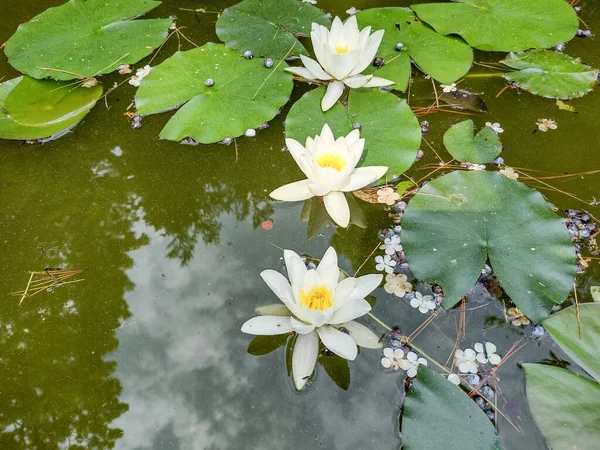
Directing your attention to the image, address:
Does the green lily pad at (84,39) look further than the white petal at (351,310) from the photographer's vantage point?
Yes

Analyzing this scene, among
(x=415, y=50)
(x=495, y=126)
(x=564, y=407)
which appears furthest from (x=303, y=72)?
(x=564, y=407)

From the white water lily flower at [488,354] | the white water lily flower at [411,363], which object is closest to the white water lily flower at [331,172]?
the white water lily flower at [411,363]

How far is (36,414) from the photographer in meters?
1.76

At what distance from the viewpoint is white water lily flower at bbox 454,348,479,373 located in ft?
5.77

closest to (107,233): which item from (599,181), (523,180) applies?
(523,180)

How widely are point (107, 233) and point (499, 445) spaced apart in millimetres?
1846

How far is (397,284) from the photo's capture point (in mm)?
1990

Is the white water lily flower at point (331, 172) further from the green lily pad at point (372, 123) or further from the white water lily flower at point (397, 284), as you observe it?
the white water lily flower at point (397, 284)

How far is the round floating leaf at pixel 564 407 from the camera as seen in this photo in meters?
1.51

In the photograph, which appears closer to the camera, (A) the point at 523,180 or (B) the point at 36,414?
(B) the point at 36,414

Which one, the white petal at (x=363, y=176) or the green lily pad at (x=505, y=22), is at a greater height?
the green lily pad at (x=505, y=22)

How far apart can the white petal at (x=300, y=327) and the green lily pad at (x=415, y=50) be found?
1516 mm

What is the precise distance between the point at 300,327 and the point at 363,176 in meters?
0.82

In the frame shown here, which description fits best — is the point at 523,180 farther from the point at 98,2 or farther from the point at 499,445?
the point at 98,2
